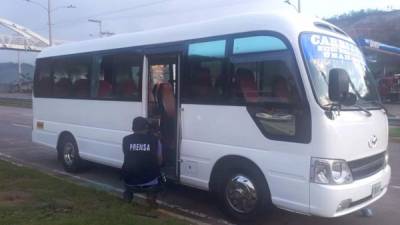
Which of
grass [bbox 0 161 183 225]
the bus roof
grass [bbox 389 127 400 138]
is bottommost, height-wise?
grass [bbox 0 161 183 225]

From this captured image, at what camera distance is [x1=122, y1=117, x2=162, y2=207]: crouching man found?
7180 mm

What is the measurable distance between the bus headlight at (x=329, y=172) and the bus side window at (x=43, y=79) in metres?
7.28

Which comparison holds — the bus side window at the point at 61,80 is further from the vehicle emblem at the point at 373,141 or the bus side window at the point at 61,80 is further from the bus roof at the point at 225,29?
the vehicle emblem at the point at 373,141

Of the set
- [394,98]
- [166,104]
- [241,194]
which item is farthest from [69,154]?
[394,98]

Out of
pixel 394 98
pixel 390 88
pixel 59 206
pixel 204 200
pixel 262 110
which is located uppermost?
pixel 390 88

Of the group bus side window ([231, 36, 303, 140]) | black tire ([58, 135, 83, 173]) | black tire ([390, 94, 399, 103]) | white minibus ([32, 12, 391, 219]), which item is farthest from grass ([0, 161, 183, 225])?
black tire ([390, 94, 399, 103])

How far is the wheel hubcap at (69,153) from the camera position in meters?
10.5

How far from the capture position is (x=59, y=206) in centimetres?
707

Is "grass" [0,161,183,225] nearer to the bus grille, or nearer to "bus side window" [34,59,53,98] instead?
the bus grille

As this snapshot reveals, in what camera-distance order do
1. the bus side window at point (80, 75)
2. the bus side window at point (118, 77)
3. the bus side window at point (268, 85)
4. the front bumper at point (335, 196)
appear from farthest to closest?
the bus side window at point (80, 75) < the bus side window at point (118, 77) < the bus side window at point (268, 85) < the front bumper at point (335, 196)

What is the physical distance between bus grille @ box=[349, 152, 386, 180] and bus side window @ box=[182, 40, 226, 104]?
204 cm

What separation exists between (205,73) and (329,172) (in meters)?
2.42

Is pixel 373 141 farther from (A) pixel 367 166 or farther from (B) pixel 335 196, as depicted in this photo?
(B) pixel 335 196

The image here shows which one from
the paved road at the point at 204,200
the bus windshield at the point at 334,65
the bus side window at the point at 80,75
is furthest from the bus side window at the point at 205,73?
the bus side window at the point at 80,75
